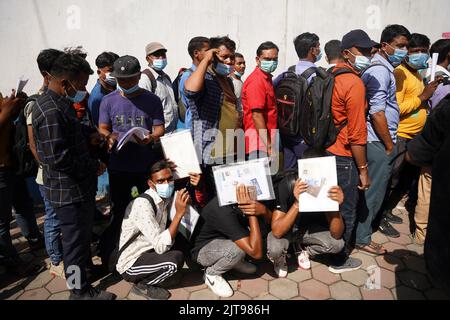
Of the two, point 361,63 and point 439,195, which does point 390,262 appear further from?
point 361,63

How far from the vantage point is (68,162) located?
2281 mm

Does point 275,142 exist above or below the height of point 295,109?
below

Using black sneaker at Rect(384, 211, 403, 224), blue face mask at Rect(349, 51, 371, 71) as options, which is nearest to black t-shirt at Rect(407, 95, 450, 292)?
blue face mask at Rect(349, 51, 371, 71)

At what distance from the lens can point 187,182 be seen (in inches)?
131

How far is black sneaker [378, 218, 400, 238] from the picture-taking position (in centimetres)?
364

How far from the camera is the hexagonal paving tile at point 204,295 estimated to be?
2.71 meters

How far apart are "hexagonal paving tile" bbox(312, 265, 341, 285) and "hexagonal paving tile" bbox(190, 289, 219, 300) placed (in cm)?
97

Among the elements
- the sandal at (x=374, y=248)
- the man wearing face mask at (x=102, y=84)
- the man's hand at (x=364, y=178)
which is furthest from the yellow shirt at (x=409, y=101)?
the man wearing face mask at (x=102, y=84)

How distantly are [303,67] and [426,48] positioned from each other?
133 centimetres

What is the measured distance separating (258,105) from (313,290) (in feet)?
5.78

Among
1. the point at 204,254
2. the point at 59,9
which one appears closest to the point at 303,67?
the point at 204,254

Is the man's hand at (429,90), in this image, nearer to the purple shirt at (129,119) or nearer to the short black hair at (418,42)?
the short black hair at (418,42)

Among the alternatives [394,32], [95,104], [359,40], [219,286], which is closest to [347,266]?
[219,286]

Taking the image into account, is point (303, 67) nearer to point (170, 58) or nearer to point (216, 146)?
point (216, 146)
